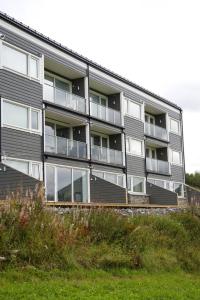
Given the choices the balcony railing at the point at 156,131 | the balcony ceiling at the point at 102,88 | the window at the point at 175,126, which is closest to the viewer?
the balcony ceiling at the point at 102,88

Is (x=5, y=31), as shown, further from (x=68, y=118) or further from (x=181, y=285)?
(x=181, y=285)

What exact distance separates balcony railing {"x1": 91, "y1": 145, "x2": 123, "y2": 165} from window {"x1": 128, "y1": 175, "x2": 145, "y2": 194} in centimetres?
187

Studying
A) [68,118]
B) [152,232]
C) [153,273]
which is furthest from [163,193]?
[153,273]

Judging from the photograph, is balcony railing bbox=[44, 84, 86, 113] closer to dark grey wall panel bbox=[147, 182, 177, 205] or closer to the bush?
dark grey wall panel bbox=[147, 182, 177, 205]

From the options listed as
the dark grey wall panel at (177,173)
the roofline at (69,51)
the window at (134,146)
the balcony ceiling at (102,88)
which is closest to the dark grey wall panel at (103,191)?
the window at (134,146)

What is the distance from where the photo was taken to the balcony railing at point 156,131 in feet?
131

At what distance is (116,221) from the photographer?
12961mm

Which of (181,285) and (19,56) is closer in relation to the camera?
(181,285)

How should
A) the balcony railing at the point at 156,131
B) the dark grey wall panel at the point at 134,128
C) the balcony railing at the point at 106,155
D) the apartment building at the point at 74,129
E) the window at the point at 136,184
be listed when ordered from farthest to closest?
the balcony railing at the point at 156,131 < the dark grey wall panel at the point at 134,128 < the window at the point at 136,184 < the balcony railing at the point at 106,155 < the apartment building at the point at 74,129

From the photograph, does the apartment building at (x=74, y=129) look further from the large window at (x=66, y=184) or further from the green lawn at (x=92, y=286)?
the green lawn at (x=92, y=286)

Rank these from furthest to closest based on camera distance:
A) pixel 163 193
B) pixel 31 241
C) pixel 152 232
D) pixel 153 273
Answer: pixel 163 193 → pixel 152 232 → pixel 153 273 → pixel 31 241

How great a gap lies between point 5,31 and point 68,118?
6981 millimetres

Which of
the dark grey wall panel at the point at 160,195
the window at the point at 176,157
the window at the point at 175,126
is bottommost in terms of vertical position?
the dark grey wall panel at the point at 160,195

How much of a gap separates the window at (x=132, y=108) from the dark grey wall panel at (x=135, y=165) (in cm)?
319
